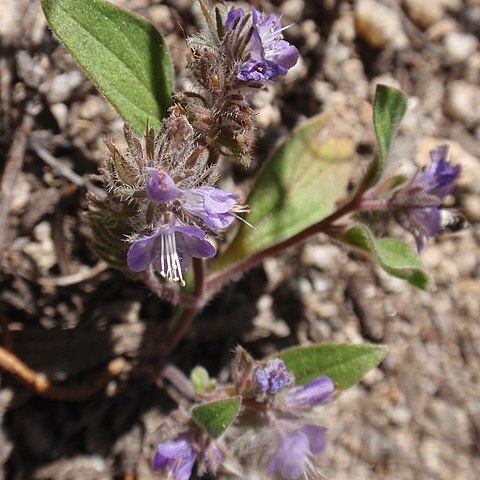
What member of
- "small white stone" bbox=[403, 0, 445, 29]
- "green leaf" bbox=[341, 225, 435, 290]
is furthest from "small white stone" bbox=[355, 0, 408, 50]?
"green leaf" bbox=[341, 225, 435, 290]

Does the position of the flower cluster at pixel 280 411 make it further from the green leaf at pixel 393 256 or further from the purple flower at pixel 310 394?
the green leaf at pixel 393 256

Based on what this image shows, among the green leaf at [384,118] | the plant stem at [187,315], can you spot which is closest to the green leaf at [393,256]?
the green leaf at [384,118]

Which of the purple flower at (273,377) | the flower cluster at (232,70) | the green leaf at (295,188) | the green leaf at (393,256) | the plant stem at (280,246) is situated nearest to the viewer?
the flower cluster at (232,70)

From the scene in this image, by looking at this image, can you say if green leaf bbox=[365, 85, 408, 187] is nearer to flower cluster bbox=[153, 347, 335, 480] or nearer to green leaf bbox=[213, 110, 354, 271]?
green leaf bbox=[213, 110, 354, 271]

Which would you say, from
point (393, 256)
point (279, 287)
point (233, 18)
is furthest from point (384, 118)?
point (279, 287)

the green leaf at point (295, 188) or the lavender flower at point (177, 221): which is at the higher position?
the lavender flower at point (177, 221)
